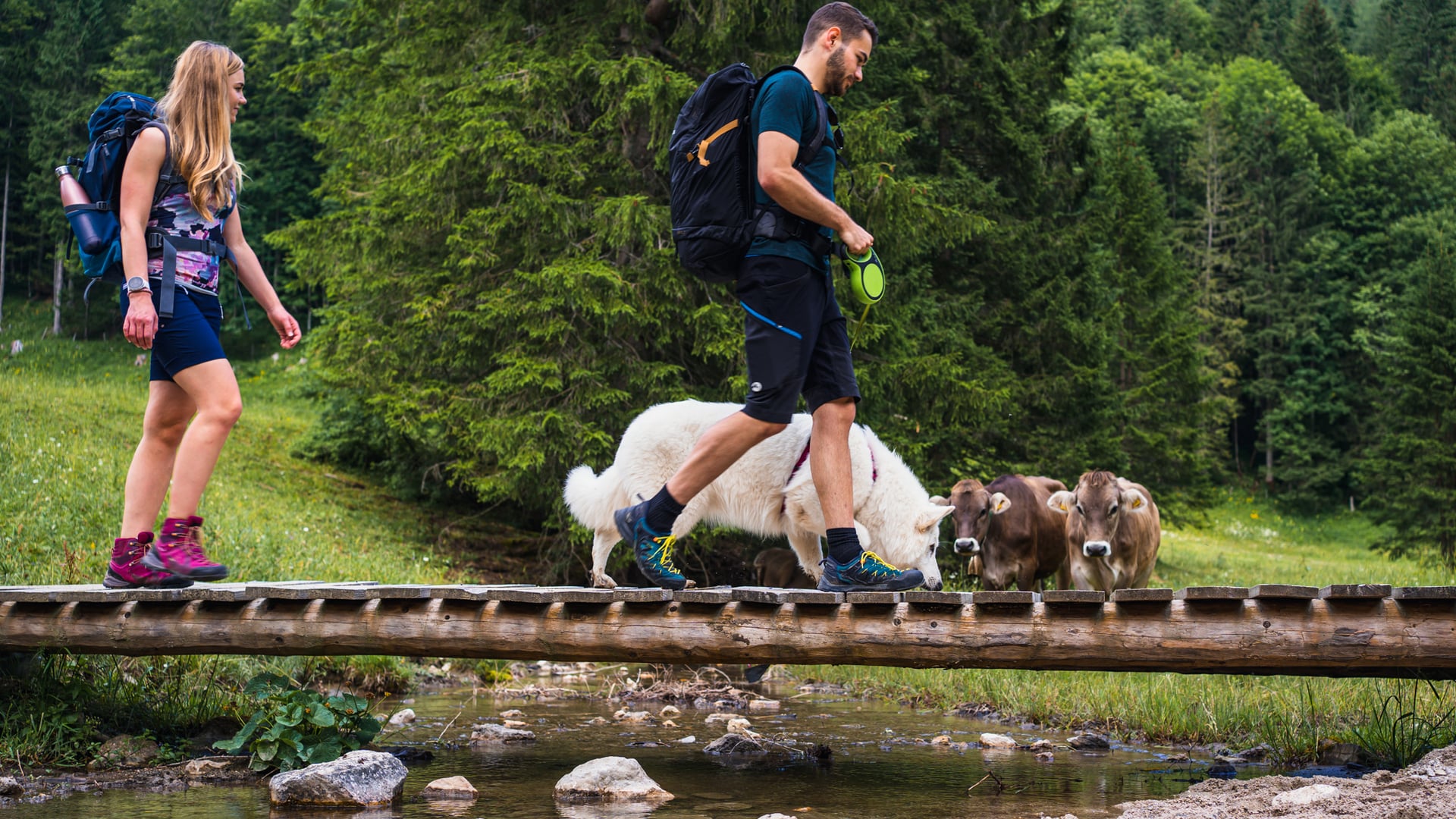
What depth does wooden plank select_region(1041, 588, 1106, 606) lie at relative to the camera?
5.34 metres

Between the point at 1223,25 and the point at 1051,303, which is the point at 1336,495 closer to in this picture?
the point at 1223,25

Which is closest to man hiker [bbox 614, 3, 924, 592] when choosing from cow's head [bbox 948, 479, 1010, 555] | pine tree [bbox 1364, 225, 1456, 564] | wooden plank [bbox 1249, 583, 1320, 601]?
wooden plank [bbox 1249, 583, 1320, 601]

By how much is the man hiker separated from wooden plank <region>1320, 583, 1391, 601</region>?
180cm

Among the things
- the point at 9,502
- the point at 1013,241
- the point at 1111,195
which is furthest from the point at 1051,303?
the point at 9,502

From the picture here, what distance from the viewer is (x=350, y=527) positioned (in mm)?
15617

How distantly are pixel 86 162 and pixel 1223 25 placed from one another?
8583 cm

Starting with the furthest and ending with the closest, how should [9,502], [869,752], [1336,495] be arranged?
Result: [1336,495]
[9,502]
[869,752]

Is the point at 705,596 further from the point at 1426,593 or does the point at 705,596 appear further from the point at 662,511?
the point at 1426,593

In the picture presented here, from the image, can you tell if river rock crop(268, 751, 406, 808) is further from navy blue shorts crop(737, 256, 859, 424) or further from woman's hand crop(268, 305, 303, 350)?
navy blue shorts crop(737, 256, 859, 424)

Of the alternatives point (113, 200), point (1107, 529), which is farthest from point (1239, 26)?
point (113, 200)

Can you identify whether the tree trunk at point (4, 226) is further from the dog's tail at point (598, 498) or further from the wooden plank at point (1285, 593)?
the wooden plank at point (1285, 593)

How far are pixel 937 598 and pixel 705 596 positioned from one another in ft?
3.60

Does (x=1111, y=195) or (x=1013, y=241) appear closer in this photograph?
(x=1013, y=241)

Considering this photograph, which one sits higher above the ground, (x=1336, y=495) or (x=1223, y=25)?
(x=1223, y=25)
